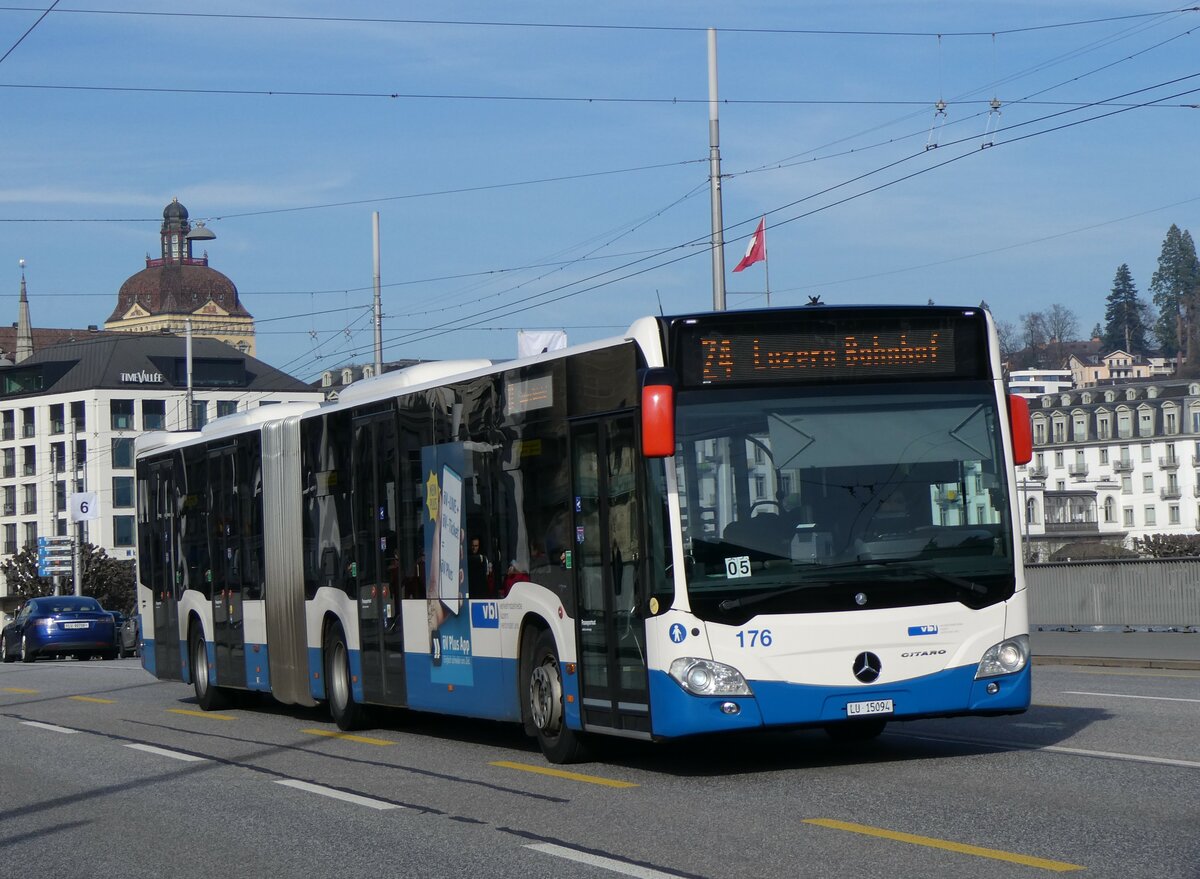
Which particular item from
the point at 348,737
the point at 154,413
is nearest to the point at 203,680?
the point at 348,737

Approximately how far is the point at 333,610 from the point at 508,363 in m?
4.54

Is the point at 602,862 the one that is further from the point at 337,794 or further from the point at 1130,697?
the point at 1130,697

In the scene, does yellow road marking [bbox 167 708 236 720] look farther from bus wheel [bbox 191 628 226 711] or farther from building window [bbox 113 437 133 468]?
building window [bbox 113 437 133 468]

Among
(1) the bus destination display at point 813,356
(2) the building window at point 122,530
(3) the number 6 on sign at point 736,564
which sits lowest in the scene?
(3) the number 6 on sign at point 736,564

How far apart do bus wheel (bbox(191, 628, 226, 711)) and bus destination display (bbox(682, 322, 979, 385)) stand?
1139cm

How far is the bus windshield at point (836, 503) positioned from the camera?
38.2 ft

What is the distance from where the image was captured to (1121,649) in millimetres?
25250

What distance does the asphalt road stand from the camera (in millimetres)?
8609

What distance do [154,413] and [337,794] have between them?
124 m

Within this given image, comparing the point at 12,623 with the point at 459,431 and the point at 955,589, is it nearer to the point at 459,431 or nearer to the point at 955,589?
the point at 459,431

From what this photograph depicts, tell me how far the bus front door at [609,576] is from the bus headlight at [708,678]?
366 millimetres

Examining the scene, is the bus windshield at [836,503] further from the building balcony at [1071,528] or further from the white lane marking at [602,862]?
the building balcony at [1071,528]

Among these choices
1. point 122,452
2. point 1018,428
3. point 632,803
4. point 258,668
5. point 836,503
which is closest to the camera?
point 632,803

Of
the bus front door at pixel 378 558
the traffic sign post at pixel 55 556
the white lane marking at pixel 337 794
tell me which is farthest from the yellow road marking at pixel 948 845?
the traffic sign post at pixel 55 556
